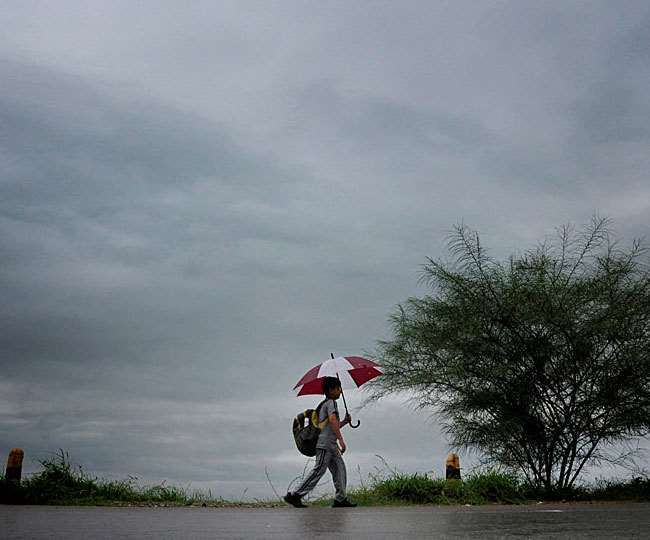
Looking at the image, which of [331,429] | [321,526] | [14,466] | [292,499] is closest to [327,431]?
[331,429]

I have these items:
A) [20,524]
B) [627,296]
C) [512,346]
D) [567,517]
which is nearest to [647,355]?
[627,296]

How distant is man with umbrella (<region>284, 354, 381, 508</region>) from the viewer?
13.8 meters

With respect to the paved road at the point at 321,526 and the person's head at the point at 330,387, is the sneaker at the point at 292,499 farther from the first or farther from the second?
the paved road at the point at 321,526

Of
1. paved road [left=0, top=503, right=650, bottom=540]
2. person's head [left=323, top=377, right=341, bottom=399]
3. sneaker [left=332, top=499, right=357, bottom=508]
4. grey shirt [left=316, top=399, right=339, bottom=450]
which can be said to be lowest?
paved road [left=0, top=503, right=650, bottom=540]

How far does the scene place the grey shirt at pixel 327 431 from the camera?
13820 millimetres

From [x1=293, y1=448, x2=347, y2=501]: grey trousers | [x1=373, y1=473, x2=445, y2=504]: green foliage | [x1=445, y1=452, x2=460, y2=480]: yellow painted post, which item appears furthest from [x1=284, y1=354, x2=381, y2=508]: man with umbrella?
[x1=445, y1=452, x2=460, y2=480]: yellow painted post

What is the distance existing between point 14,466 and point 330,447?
21.7 ft

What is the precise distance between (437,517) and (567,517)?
1.70 m

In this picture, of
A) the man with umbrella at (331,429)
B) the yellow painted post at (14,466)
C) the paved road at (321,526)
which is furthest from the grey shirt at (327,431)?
the yellow painted post at (14,466)

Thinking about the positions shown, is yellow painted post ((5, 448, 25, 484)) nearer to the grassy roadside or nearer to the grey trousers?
the grassy roadside

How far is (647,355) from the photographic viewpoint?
1814 cm

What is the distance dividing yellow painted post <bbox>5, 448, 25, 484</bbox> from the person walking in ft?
19.3

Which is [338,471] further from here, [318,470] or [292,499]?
[292,499]

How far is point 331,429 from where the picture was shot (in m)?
13.9
